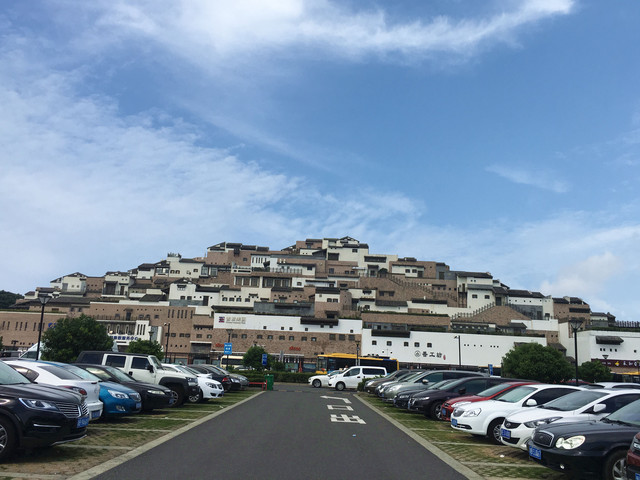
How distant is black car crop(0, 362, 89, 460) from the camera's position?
27.6 ft

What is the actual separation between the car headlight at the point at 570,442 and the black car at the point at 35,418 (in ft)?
24.9

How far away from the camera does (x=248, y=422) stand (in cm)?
1559

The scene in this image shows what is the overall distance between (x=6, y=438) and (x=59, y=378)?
3.48m

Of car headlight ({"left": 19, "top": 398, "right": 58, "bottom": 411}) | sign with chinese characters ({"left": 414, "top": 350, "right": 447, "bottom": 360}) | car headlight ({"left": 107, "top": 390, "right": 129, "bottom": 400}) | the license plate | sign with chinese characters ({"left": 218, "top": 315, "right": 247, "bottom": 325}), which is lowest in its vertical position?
the license plate

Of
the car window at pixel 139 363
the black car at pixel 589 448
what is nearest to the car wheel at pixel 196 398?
the car window at pixel 139 363

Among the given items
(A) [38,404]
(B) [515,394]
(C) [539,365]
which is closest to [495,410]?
(B) [515,394]

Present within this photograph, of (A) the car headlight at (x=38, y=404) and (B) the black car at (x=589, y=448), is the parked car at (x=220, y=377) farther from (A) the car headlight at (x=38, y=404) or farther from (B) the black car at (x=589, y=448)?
(B) the black car at (x=589, y=448)

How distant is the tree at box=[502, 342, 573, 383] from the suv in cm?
5198

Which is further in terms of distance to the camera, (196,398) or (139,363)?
(196,398)

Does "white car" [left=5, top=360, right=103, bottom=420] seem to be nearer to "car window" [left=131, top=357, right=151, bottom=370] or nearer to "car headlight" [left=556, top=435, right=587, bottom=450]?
"car window" [left=131, top=357, right=151, bottom=370]

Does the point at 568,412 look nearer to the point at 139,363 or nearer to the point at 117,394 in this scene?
the point at 117,394

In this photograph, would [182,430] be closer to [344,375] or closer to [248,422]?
[248,422]

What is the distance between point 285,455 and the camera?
33.0ft

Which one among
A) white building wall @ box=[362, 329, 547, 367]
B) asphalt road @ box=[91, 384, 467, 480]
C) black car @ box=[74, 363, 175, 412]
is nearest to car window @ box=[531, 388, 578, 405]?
asphalt road @ box=[91, 384, 467, 480]
